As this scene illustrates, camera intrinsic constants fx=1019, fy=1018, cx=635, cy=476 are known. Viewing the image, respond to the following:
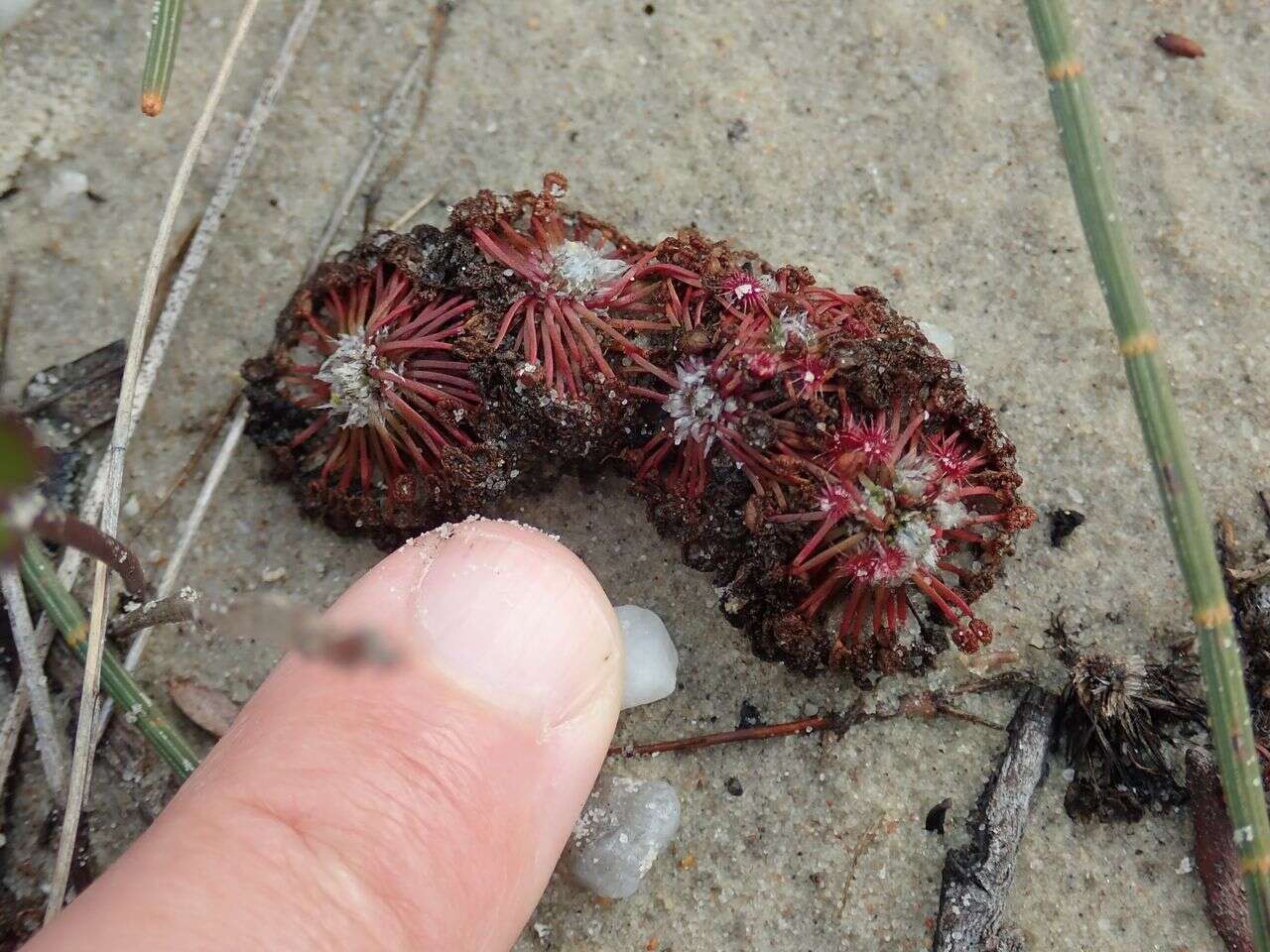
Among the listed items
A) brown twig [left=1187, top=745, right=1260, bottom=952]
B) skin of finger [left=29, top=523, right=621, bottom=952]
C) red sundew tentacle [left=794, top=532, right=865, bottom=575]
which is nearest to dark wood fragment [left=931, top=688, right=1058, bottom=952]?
brown twig [left=1187, top=745, right=1260, bottom=952]

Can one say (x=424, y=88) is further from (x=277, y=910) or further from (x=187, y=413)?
(x=277, y=910)

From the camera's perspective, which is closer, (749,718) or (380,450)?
(380,450)

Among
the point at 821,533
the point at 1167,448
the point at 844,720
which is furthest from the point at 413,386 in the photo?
the point at 1167,448

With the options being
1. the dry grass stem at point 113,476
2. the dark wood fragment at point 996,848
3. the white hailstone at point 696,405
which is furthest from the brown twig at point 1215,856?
the dry grass stem at point 113,476

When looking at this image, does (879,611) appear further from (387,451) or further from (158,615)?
(158,615)

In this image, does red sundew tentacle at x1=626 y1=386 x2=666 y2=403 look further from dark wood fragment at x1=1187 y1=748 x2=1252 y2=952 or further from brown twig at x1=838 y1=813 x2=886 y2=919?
dark wood fragment at x1=1187 y1=748 x2=1252 y2=952
